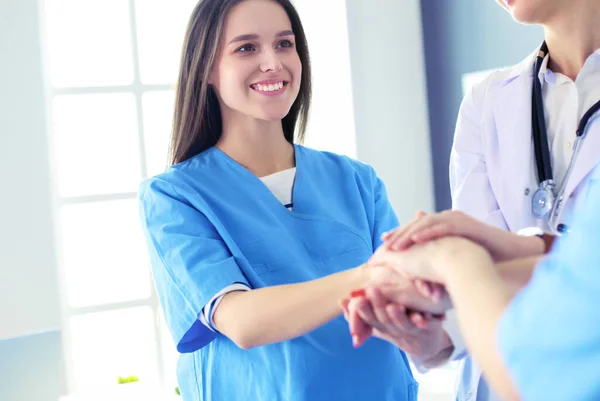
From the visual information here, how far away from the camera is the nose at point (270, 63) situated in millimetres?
1693

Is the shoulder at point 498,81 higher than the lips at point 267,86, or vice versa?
the lips at point 267,86

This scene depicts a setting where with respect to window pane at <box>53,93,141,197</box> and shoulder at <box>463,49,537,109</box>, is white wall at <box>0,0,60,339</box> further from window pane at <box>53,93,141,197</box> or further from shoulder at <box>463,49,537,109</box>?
shoulder at <box>463,49,537,109</box>

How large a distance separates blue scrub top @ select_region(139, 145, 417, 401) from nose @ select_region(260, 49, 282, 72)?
0.69ft

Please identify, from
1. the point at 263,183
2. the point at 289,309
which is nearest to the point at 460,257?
the point at 289,309

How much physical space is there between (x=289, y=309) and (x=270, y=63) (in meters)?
0.58

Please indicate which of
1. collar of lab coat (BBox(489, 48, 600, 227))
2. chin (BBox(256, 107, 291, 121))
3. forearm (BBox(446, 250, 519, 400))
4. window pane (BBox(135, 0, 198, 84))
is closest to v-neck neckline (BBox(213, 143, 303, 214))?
chin (BBox(256, 107, 291, 121))

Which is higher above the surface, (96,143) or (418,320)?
(96,143)

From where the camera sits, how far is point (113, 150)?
→ 3340 mm

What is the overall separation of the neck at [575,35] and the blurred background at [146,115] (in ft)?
4.88

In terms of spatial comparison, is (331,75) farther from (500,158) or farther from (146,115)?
(500,158)

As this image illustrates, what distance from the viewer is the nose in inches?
66.7

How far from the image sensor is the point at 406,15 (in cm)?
342

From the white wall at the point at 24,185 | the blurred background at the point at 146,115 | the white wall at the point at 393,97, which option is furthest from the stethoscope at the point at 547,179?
the white wall at the point at 24,185

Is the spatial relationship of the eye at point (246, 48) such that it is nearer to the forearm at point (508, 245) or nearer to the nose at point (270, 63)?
the nose at point (270, 63)
